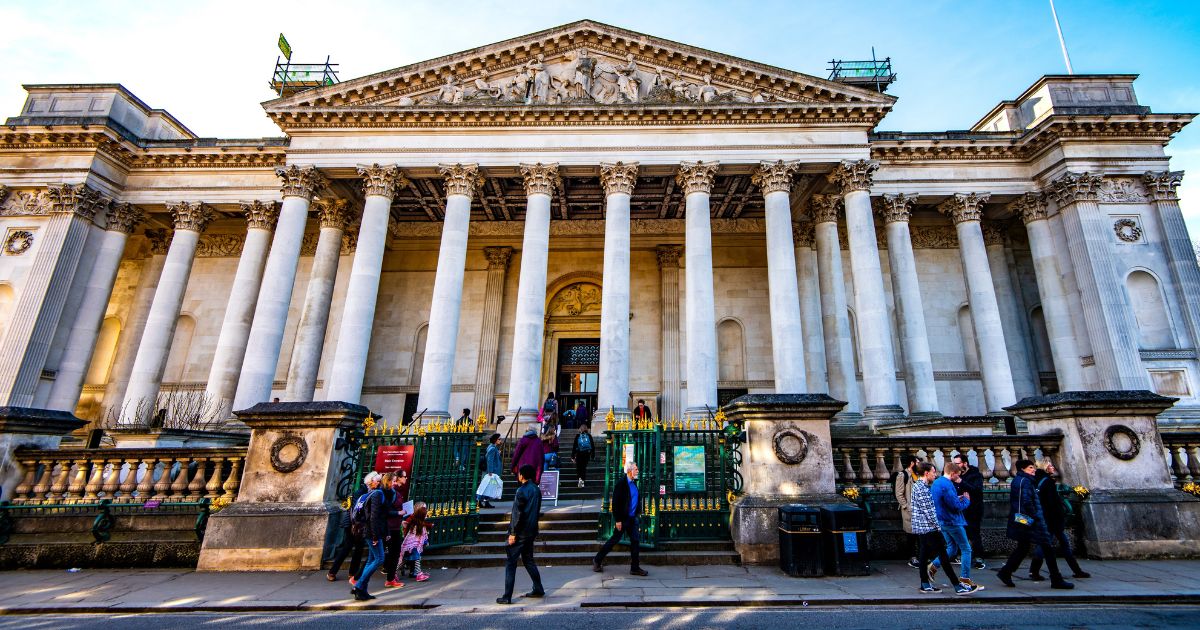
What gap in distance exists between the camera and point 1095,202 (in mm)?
20469

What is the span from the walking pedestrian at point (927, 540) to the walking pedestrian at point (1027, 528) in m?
0.62

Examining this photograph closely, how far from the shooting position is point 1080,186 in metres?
20.5

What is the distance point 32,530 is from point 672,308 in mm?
21124

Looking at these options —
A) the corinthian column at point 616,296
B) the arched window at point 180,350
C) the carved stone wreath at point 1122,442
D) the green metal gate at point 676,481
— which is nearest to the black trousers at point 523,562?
the green metal gate at point 676,481

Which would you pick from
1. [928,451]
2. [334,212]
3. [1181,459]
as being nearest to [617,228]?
[334,212]

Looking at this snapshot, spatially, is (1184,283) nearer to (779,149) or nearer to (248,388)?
(779,149)

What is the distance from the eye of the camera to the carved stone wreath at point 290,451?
8844mm

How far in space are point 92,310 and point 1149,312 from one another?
39.4 m

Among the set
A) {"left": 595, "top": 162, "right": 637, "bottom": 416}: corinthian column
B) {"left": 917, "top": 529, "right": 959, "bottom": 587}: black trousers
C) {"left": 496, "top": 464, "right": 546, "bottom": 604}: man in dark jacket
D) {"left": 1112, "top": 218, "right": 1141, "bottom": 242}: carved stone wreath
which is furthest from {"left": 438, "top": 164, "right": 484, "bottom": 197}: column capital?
{"left": 1112, "top": 218, "right": 1141, "bottom": 242}: carved stone wreath

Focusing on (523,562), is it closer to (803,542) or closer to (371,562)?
(371,562)

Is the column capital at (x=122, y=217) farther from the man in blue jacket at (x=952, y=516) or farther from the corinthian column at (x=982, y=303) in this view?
the corinthian column at (x=982, y=303)

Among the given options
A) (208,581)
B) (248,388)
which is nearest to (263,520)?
(208,581)

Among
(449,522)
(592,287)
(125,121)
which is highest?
(125,121)

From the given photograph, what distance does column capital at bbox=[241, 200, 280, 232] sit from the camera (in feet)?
72.5
